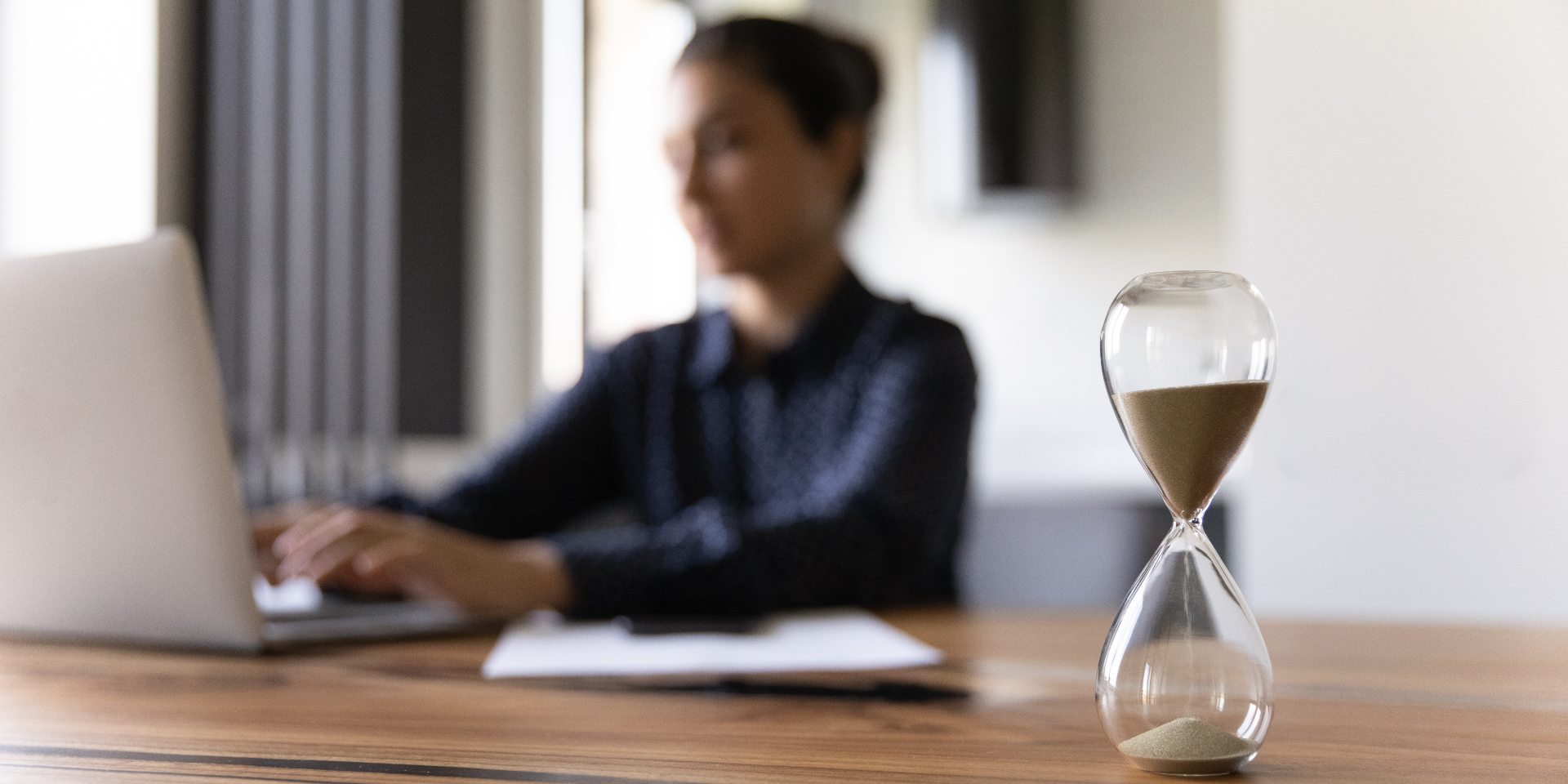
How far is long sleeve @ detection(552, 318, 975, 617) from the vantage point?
103cm

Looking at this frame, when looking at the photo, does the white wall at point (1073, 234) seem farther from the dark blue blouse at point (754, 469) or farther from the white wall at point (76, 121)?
the white wall at point (76, 121)

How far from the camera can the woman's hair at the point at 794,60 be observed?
4.77 ft

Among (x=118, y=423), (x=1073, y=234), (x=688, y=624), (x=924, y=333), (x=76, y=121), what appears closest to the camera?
(x=118, y=423)

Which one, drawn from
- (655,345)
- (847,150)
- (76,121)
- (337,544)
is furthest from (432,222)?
(337,544)

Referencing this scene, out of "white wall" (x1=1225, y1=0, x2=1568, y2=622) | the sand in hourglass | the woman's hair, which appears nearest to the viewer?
the sand in hourglass

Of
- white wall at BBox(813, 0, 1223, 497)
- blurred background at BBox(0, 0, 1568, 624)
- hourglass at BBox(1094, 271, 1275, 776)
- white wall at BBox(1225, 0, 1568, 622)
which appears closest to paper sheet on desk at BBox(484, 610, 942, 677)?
hourglass at BBox(1094, 271, 1275, 776)

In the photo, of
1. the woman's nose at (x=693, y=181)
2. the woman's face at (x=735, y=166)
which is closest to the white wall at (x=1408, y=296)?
the woman's face at (x=735, y=166)

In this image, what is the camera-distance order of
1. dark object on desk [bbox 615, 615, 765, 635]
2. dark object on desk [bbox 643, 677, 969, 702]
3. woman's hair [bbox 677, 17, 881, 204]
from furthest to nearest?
woman's hair [bbox 677, 17, 881, 204] < dark object on desk [bbox 615, 615, 765, 635] < dark object on desk [bbox 643, 677, 969, 702]

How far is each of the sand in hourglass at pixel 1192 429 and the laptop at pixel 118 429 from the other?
0.55 metres

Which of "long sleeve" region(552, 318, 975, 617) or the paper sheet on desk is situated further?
"long sleeve" region(552, 318, 975, 617)

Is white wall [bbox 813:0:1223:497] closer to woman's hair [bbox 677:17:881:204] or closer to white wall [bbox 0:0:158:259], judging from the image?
woman's hair [bbox 677:17:881:204]

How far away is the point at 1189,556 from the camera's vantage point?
0.44m

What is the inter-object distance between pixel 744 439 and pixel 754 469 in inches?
1.6

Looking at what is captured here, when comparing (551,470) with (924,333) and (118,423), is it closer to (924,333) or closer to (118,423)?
(924,333)
